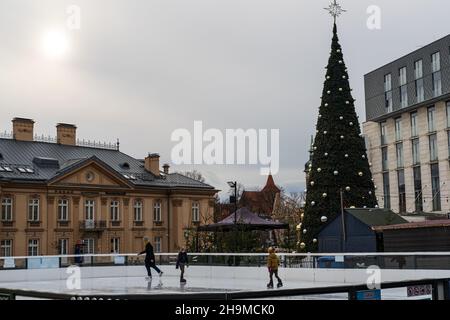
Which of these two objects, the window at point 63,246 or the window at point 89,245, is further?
the window at point 89,245

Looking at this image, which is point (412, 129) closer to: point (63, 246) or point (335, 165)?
point (335, 165)

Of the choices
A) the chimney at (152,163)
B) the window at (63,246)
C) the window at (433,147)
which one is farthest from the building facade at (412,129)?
the window at (63,246)

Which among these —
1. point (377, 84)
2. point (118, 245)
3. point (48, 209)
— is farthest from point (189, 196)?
point (377, 84)

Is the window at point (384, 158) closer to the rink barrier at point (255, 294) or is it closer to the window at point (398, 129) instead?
the window at point (398, 129)

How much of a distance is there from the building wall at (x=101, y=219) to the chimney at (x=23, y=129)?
705 cm

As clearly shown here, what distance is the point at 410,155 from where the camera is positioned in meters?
61.2

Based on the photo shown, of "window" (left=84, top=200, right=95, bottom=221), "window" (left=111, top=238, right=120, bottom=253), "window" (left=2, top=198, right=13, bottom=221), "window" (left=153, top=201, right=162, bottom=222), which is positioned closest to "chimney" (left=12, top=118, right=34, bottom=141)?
"window" (left=2, top=198, right=13, bottom=221)

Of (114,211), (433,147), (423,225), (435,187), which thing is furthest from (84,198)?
(423,225)

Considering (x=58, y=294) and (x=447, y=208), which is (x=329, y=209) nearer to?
(x=447, y=208)

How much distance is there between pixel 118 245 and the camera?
196 feet

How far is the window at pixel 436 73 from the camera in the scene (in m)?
56.3

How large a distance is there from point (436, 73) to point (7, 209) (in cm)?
3789

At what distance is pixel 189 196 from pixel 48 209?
14996 mm

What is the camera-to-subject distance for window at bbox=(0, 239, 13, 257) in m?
52.0
